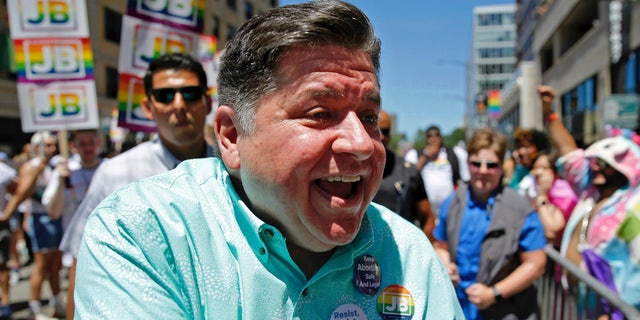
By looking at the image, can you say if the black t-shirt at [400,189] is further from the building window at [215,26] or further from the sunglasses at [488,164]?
the building window at [215,26]

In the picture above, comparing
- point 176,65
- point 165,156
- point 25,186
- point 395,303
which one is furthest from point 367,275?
point 25,186

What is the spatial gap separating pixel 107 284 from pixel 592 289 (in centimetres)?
Result: 332

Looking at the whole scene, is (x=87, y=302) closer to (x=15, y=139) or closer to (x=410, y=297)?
(x=410, y=297)

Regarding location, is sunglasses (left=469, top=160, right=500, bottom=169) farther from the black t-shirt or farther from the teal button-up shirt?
the teal button-up shirt

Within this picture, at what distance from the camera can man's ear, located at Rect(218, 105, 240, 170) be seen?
1499 millimetres

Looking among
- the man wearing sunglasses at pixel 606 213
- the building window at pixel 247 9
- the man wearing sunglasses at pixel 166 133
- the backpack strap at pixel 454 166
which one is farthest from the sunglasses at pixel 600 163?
the building window at pixel 247 9

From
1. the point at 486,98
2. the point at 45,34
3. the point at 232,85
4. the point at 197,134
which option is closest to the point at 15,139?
the point at 45,34

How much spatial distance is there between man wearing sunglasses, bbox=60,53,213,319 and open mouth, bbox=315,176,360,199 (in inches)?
70.7

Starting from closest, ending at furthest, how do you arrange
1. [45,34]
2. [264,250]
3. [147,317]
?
[147,317] → [264,250] → [45,34]

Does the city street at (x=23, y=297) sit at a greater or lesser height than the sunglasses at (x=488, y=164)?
lesser

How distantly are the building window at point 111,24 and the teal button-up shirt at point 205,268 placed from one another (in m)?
29.4

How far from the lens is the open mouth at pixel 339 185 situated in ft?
4.50

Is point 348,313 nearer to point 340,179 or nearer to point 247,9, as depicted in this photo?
point 340,179

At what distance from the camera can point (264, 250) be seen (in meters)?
1.37
